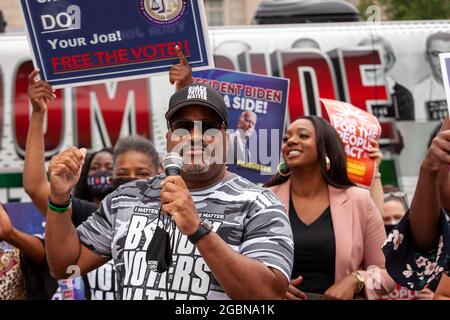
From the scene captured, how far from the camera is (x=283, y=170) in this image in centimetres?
456

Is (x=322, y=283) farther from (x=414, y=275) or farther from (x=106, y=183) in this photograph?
(x=106, y=183)

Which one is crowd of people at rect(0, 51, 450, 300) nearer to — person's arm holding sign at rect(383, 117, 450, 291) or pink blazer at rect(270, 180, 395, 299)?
person's arm holding sign at rect(383, 117, 450, 291)

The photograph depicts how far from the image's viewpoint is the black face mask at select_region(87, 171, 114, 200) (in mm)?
5086

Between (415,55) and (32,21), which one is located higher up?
(32,21)

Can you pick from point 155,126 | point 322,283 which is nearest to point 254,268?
point 322,283

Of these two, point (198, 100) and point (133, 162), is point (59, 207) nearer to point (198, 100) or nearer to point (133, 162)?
point (198, 100)

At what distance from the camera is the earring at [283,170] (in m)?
4.51

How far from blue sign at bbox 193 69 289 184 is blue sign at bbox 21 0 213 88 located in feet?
2.54

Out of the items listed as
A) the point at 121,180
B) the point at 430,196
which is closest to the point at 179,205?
the point at 430,196

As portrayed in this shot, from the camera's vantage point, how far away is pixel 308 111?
268 inches

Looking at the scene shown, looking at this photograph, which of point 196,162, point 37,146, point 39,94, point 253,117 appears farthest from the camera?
point 253,117

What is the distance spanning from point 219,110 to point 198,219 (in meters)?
0.46

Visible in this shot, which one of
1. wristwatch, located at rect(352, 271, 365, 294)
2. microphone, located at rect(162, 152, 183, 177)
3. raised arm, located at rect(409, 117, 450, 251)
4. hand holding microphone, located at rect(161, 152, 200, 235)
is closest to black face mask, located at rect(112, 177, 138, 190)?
wristwatch, located at rect(352, 271, 365, 294)

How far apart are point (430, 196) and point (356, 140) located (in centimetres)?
237
